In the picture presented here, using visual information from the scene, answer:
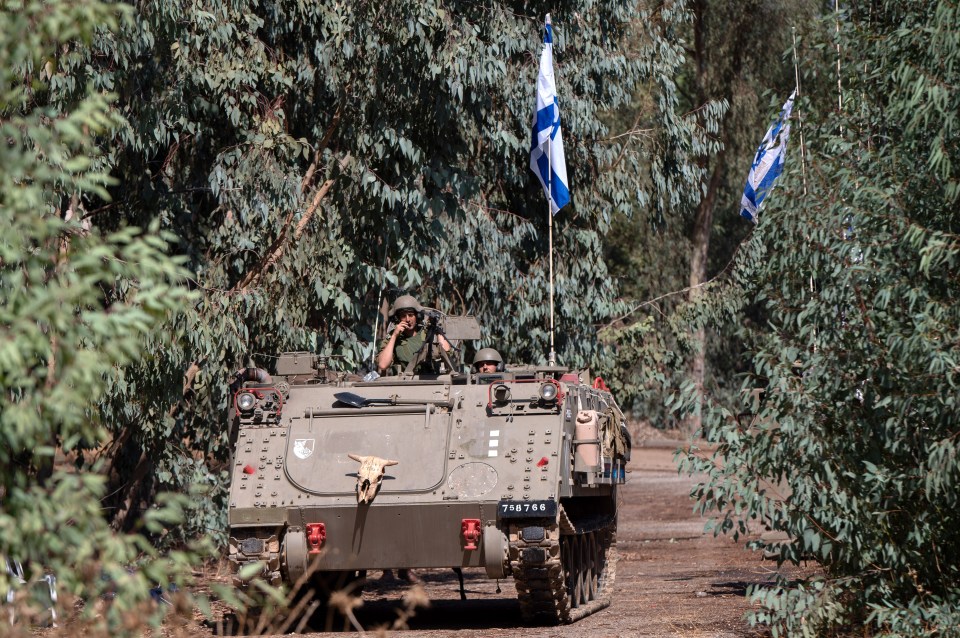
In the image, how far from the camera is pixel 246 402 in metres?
12.5

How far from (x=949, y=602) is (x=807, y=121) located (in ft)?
11.5

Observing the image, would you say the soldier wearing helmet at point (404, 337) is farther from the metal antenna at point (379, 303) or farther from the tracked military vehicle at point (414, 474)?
the metal antenna at point (379, 303)

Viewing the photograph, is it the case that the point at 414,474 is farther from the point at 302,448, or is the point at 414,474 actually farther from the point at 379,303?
the point at 379,303

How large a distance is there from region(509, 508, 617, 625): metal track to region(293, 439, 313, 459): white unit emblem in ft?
6.17

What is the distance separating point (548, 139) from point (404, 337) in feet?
12.8

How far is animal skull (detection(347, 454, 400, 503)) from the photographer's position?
11.8 metres

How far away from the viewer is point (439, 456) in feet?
39.7

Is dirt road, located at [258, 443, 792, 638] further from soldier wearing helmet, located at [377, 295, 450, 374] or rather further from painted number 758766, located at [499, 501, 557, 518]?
soldier wearing helmet, located at [377, 295, 450, 374]

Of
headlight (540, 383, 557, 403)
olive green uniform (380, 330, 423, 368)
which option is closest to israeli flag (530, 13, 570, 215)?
olive green uniform (380, 330, 423, 368)

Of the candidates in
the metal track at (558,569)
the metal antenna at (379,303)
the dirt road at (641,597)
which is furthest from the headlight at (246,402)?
the metal antenna at (379,303)

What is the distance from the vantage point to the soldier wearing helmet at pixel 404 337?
13773mm

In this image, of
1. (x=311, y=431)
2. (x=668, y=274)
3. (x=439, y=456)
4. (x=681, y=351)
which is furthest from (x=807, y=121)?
(x=668, y=274)

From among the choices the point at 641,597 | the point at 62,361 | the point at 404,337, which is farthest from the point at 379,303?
the point at 62,361

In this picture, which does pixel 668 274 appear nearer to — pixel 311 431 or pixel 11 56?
pixel 311 431
